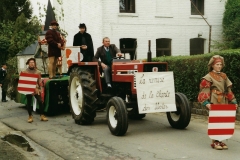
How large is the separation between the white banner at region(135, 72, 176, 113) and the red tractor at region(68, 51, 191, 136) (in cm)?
28

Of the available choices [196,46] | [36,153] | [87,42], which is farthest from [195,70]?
[196,46]

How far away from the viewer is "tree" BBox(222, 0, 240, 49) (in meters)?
21.1

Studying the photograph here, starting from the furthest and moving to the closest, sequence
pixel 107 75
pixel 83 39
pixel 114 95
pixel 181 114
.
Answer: pixel 83 39, pixel 114 95, pixel 107 75, pixel 181 114

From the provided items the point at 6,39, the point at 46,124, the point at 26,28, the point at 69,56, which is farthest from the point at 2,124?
the point at 6,39

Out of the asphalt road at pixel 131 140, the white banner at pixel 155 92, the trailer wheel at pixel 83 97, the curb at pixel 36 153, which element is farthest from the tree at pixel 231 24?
the curb at pixel 36 153

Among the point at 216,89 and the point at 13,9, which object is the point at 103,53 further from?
the point at 13,9

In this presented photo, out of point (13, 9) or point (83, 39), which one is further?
point (13, 9)

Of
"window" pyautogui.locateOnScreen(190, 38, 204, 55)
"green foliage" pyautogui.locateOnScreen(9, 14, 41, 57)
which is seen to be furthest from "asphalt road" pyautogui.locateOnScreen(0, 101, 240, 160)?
"green foliage" pyautogui.locateOnScreen(9, 14, 41, 57)

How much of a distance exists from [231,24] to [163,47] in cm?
403

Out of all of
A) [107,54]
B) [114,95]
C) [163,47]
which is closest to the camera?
[114,95]

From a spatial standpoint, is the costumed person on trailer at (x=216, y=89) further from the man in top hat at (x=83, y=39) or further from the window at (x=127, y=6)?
the window at (x=127, y=6)

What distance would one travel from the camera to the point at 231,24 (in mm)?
22172

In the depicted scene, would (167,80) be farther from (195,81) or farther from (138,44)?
(138,44)

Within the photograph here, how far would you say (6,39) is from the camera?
32.7m
